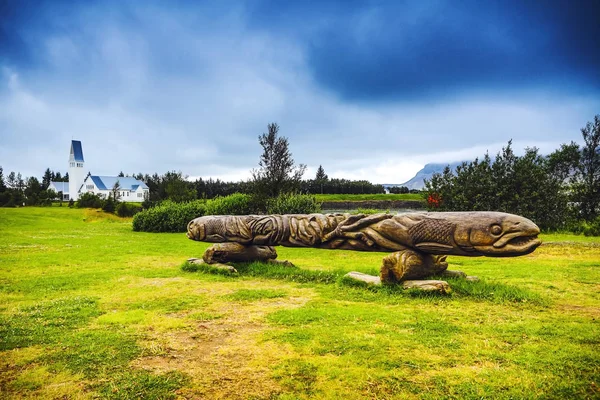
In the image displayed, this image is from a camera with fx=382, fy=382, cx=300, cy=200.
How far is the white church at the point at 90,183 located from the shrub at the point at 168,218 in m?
55.2

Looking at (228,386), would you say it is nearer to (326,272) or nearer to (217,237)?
(326,272)

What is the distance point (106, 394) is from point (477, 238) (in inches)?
201

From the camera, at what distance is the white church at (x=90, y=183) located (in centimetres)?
7188

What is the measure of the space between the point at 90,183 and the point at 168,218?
203 ft

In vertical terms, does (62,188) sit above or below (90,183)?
below

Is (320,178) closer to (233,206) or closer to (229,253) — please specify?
(233,206)

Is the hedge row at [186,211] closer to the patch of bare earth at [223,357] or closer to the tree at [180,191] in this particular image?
the tree at [180,191]

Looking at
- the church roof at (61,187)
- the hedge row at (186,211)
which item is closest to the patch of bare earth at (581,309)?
the hedge row at (186,211)

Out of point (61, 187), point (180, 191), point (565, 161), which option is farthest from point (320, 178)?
point (61, 187)

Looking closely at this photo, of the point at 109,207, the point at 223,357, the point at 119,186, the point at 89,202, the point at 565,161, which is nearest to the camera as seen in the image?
the point at 223,357

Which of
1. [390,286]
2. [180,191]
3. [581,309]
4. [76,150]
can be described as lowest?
[581,309]

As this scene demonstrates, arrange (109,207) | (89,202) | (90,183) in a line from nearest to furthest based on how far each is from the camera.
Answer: (109,207), (89,202), (90,183)

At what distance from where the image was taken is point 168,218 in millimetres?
20141

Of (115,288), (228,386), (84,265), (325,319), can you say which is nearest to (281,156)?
(84,265)
